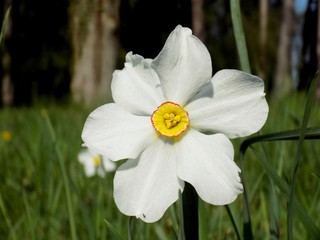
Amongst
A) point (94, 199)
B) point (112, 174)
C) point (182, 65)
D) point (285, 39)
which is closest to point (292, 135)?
point (182, 65)

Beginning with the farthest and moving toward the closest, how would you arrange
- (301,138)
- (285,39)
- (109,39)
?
(285,39)
(109,39)
(301,138)

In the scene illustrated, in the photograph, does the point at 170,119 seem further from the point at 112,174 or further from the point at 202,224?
the point at 112,174

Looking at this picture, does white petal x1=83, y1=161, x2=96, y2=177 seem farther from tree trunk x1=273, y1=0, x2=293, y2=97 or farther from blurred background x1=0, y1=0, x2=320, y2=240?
tree trunk x1=273, y1=0, x2=293, y2=97

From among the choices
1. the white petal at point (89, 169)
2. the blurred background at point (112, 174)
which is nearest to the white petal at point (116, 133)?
the blurred background at point (112, 174)

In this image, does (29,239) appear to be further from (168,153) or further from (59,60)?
(59,60)

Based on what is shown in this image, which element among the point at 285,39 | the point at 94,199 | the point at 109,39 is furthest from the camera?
the point at 285,39

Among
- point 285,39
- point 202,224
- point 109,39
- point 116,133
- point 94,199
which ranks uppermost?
point 116,133

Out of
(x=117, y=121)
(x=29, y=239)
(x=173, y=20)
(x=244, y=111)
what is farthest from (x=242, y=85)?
(x=29, y=239)

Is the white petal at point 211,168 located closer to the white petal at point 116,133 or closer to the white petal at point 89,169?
the white petal at point 116,133
